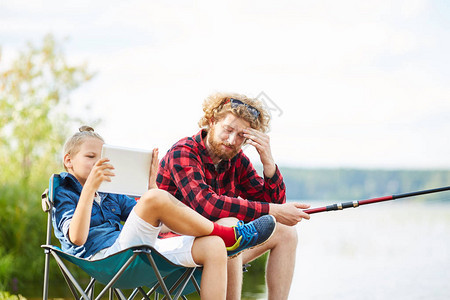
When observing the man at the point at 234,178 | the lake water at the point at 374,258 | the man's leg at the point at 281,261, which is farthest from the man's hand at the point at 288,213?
the lake water at the point at 374,258

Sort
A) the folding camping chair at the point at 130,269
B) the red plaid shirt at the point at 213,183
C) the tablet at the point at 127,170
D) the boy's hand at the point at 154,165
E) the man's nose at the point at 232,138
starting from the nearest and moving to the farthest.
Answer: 1. the folding camping chair at the point at 130,269
2. the tablet at the point at 127,170
3. the boy's hand at the point at 154,165
4. the red plaid shirt at the point at 213,183
5. the man's nose at the point at 232,138

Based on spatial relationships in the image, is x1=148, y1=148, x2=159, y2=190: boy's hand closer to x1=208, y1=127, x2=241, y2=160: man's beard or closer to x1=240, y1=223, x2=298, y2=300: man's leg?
x1=208, y1=127, x2=241, y2=160: man's beard

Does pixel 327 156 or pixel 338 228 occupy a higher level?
pixel 327 156

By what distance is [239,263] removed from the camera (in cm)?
245

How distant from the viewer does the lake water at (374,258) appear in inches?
227

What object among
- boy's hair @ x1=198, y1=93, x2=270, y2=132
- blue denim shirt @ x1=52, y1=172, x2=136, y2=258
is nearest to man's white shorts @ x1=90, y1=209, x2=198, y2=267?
blue denim shirt @ x1=52, y1=172, x2=136, y2=258

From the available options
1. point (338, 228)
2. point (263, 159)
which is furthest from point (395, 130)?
point (263, 159)

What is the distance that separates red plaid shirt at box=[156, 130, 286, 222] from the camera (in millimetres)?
2451

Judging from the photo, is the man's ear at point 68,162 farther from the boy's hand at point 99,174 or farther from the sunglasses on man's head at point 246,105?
the sunglasses on man's head at point 246,105

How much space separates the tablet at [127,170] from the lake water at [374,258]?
338 cm

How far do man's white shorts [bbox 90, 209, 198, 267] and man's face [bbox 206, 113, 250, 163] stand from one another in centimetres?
46

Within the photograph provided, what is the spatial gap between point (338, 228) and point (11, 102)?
7478 millimetres

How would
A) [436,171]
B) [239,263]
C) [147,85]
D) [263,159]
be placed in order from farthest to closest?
[436,171] → [147,85] → [263,159] → [239,263]

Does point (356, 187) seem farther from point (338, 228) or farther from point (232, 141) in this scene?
point (232, 141)
